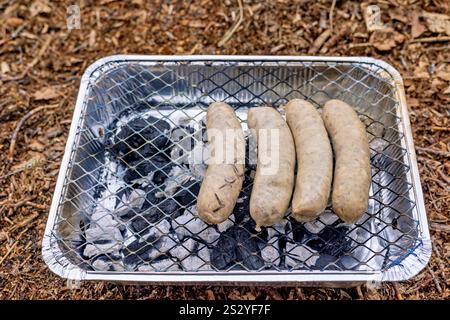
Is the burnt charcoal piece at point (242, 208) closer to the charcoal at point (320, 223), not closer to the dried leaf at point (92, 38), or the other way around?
the charcoal at point (320, 223)

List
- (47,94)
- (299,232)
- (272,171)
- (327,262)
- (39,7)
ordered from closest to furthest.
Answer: (272,171) < (327,262) < (299,232) < (47,94) < (39,7)

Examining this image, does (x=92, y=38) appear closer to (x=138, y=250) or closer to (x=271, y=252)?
(x=138, y=250)

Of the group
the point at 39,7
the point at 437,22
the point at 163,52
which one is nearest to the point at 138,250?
the point at 163,52

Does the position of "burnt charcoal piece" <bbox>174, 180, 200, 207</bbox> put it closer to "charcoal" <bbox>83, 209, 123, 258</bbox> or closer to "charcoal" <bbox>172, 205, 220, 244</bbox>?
"charcoal" <bbox>172, 205, 220, 244</bbox>

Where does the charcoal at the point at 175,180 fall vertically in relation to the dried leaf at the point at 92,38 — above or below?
below

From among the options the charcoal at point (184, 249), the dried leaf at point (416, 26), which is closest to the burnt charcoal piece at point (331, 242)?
the charcoal at point (184, 249)

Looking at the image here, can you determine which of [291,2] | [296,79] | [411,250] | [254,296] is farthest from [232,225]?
[291,2]

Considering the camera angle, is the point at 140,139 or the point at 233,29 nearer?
the point at 140,139
